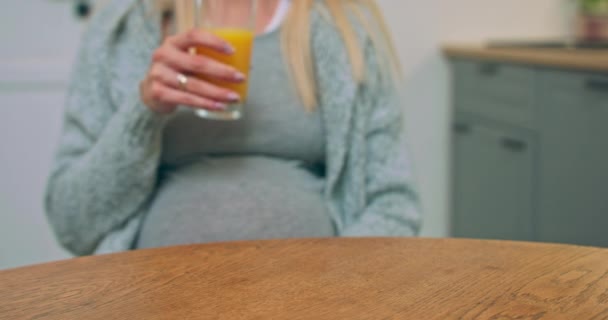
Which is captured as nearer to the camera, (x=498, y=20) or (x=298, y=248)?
(x=298, y=248)

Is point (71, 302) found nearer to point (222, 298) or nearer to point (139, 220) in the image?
point (222, 298)

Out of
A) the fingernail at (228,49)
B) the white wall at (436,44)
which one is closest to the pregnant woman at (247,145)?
the fingernail at (228,49)

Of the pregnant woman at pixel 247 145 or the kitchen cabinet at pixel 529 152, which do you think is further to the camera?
the kitchen cabinet at pixel 529 152

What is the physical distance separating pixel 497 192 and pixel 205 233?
159 cm

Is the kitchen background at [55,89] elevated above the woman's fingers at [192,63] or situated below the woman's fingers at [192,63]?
below

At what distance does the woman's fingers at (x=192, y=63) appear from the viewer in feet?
3.21

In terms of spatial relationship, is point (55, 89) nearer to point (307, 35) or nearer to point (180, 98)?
point (307, 35)

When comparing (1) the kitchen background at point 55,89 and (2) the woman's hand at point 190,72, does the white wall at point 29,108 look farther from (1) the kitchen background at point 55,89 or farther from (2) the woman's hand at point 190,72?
(2) the woman's hand at point 190,72

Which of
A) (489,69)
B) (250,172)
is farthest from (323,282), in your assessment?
(489,69)

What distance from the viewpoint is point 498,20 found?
2811 mm

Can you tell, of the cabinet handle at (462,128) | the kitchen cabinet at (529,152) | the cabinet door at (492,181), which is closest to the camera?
the kitchen cabinet at (529,152)

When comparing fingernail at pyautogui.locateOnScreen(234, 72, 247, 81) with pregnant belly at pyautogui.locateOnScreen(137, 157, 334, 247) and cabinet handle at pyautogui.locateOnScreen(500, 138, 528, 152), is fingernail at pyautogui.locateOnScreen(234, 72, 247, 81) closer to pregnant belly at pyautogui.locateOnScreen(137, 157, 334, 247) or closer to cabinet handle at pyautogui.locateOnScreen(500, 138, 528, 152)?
pregnant belly at pyautogui.locateOnScreen(137, 157, 334, 247)

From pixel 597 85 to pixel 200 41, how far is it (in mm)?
1269

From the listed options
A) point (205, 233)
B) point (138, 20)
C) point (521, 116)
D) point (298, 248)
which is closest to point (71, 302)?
point (298, 248)
